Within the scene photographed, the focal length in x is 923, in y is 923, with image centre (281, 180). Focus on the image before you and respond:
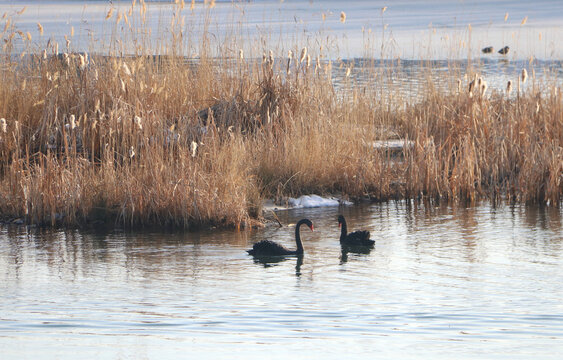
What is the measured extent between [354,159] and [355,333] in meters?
5.47

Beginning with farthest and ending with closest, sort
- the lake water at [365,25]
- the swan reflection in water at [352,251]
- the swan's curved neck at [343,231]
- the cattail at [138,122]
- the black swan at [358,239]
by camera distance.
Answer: the lake water at [365,25] < the cattail at [138,122] < the swan's curved neck at [343,231] < the black swan at [358,239] < the swan reflection in water at [352,251]

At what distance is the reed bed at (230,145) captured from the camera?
9.26 m

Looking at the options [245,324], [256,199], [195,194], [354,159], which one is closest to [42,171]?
[195,194]

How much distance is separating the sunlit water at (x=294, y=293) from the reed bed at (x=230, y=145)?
50 cm

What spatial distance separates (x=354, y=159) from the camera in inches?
426

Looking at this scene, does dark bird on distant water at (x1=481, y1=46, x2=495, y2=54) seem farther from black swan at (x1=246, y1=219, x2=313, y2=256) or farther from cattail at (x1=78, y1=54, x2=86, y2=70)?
black swan at (x1=246, y1=219, x2=313, y2=256)

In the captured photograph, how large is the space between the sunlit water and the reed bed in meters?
0.50

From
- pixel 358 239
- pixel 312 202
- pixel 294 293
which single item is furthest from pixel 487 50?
pixel 294 293

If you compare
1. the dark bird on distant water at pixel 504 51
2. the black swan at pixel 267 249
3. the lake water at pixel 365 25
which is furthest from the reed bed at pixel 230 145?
the dark bird on distant water at pixel 504 51

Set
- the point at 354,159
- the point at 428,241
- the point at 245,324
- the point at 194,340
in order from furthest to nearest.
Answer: the point at 354,159
the point at 428,241
the point at 245,324
the point at 194,340

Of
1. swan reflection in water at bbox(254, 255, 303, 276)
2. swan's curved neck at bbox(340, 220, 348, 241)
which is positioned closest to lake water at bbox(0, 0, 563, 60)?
swan's curved neck at bbox(340, 220, 348, 241)

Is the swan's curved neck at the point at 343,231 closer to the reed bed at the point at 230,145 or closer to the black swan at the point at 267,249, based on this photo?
the black swan at the point at 267,249

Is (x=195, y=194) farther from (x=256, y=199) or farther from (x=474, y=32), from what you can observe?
(x=474, y=32)

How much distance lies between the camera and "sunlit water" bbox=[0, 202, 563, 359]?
5.25 m
